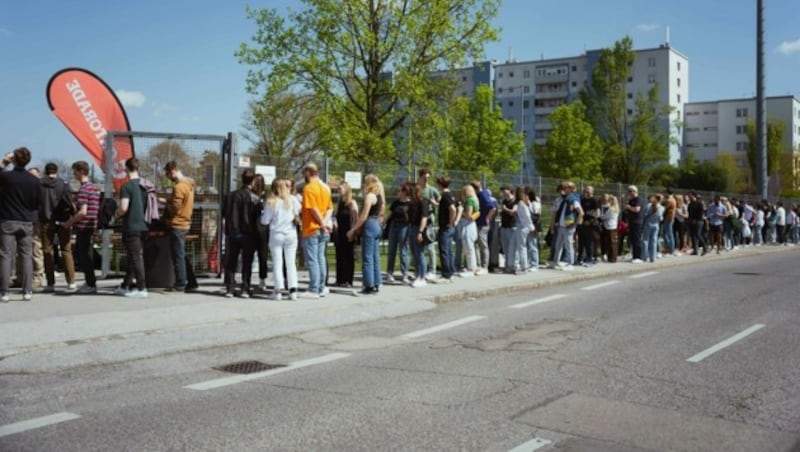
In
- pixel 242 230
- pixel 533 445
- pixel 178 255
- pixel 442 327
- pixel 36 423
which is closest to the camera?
pixel 533 445

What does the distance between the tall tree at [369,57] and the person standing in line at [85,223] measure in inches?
597

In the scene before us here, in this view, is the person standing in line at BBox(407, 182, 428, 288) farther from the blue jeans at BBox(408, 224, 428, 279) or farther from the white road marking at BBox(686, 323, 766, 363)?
the white road marking at BBox(686, 323, 766, 363)

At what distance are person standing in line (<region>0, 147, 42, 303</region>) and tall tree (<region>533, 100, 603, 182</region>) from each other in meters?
53.6

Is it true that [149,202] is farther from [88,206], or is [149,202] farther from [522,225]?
[522,225]

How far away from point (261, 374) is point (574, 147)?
186ft

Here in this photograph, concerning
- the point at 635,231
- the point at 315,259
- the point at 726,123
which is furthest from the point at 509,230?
the point at 726,123

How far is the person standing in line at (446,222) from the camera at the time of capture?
13664mm

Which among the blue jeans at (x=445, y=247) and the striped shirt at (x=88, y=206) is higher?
the striped shirt at (x=88, y=206)

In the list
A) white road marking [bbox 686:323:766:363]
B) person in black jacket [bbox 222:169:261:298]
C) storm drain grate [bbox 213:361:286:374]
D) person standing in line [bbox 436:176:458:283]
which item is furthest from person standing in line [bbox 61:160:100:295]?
white road marking [bbox 686:323:766:363]

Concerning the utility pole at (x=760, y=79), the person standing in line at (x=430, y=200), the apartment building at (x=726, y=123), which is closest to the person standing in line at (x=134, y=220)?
the person standing in line at (x=430, y=200)

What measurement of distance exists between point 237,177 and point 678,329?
8.12 meters

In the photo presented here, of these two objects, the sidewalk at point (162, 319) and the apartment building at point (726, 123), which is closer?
the sidewalk at point (162, 319)

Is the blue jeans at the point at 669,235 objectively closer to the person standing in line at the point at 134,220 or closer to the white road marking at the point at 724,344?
the white road marking at the point at 724,344

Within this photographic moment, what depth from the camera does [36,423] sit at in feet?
16.2
